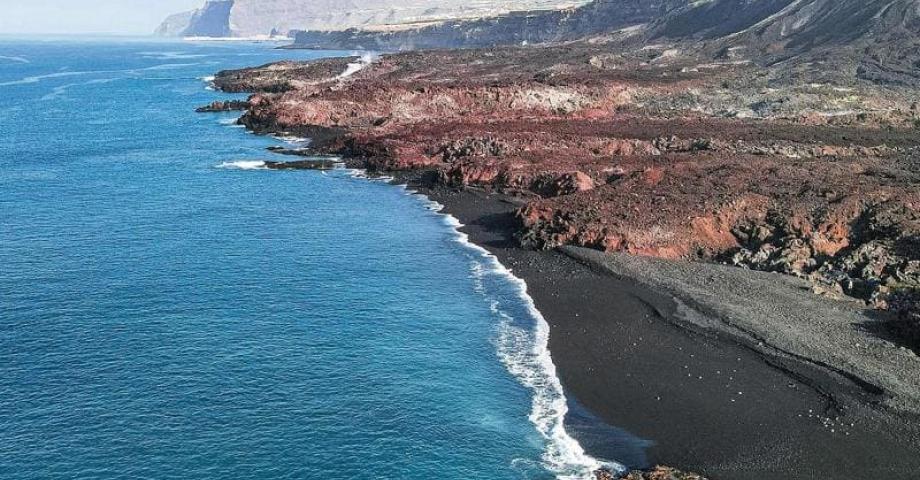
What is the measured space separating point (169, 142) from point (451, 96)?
40.9 m

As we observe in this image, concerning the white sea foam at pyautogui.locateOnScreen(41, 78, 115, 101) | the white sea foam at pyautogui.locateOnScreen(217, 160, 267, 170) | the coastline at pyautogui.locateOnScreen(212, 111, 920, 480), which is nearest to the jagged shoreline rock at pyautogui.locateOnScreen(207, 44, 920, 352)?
the coastline at pyautogui.locateOnScreen(212, 111, 920, 480)

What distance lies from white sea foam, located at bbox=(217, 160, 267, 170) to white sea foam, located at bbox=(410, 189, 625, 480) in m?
39.4

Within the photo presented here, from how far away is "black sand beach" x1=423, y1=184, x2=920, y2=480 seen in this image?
1158 inches

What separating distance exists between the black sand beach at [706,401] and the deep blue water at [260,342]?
80.1 inches

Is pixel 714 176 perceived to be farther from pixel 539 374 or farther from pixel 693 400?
pixel 693 400

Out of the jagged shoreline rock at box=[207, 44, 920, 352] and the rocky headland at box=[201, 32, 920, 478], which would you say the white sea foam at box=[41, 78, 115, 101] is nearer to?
the jagged shoreline rock at box=[207, 44, 920, 352]

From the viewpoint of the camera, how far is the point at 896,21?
15412 centimetres

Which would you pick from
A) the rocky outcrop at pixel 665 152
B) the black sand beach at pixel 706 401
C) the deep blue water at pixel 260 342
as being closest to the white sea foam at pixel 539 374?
the deep blue water at pixel 260 342

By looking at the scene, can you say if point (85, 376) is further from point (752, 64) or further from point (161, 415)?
point (752, 64)

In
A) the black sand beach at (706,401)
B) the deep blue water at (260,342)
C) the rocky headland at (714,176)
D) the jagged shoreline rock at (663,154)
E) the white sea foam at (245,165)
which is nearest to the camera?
the deep blue water at (260,342)

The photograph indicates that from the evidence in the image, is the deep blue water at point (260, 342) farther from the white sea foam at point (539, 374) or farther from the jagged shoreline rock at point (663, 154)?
the jagged shoreline rock at point (663, 154)

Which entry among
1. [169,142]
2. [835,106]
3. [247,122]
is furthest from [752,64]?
[169,142]

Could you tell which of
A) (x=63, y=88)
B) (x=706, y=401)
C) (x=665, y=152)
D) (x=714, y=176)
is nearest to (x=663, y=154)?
(x=665, y=152)

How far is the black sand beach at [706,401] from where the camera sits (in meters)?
29.4
